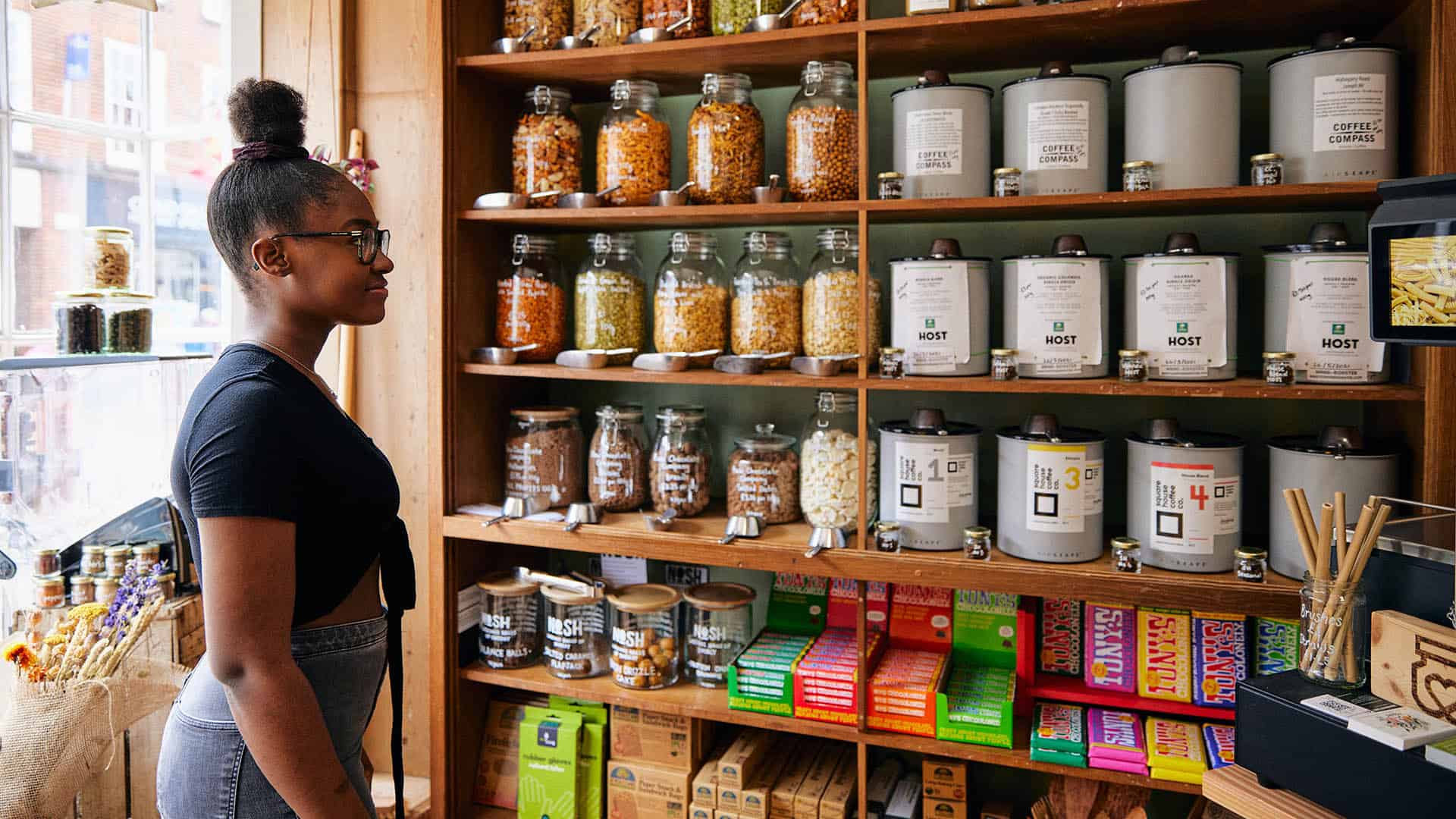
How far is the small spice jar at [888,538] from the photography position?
1.88m

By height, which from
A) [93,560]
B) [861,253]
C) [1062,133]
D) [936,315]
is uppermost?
[1062,133]

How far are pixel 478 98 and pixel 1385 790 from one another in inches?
80.1

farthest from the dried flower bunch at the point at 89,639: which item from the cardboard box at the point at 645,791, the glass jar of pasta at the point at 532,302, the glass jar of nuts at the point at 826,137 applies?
the glass jar of nuts at the point at 826,137

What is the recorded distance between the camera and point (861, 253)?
72.5 inches

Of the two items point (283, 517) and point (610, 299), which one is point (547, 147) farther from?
point (283, 517)

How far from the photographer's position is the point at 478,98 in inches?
87.4

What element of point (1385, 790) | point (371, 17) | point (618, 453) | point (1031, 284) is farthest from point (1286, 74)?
point (371, 17)

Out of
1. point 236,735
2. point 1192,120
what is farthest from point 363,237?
point 1192,120

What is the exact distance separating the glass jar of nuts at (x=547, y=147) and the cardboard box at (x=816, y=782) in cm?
135

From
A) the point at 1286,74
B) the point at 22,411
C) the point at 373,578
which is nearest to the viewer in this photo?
the point at 373,578

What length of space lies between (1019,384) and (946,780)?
2.65 feet

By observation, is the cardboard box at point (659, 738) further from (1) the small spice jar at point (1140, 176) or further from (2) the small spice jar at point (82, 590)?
(1) the small spice jar at point (1140, 176)

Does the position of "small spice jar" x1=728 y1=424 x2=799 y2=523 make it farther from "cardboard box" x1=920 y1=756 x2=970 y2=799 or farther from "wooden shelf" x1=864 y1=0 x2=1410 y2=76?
"wooden shelf" x1=864 y1=0 x2=1410 y2=76

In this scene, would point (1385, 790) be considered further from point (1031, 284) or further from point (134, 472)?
point (134, 472)
